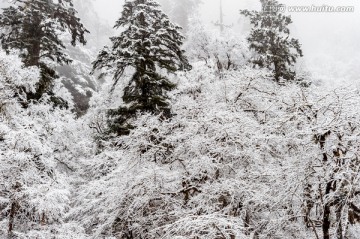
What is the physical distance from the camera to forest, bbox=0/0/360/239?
5.67m

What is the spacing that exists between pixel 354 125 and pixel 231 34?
28591 mm

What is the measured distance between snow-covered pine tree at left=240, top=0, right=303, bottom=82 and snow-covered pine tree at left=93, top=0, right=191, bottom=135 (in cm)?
647

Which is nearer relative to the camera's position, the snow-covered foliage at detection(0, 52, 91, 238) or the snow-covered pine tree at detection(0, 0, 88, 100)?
the snow-covered foliage at detection(0, 52, 91, 238)

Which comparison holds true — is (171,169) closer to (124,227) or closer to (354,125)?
(124,227)

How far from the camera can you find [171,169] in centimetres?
898

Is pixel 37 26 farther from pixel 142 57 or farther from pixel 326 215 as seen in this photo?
pixel 326 215

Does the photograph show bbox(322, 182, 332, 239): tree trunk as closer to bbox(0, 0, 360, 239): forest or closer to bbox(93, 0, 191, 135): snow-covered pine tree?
bbox(0, 0, 360, 239): forest

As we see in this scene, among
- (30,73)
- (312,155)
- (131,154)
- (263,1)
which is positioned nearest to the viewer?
(312,155)

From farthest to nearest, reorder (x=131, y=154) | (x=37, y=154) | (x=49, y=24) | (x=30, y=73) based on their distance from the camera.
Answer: (x=49, y=24) < (x=30, y=73) < (x=37, y=154) < (x=131, y=154)

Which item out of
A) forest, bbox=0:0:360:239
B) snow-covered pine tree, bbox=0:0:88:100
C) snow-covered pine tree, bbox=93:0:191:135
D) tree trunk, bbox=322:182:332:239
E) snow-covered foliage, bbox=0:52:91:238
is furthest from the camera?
snow-covered pine tree, bbox=0:0:88:100

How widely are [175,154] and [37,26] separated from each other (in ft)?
30.6

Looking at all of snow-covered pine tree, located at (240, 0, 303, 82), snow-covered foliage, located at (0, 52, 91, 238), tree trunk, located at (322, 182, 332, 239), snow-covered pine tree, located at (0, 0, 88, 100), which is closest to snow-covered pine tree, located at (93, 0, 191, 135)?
snow-covered pine tree, located at (0, 0, 88, 100)

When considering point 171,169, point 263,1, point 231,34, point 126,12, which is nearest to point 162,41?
point 126,12

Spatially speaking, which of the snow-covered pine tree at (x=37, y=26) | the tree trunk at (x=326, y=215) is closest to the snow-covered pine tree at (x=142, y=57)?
the snow-covered pine tree at (x=37, y=26)
